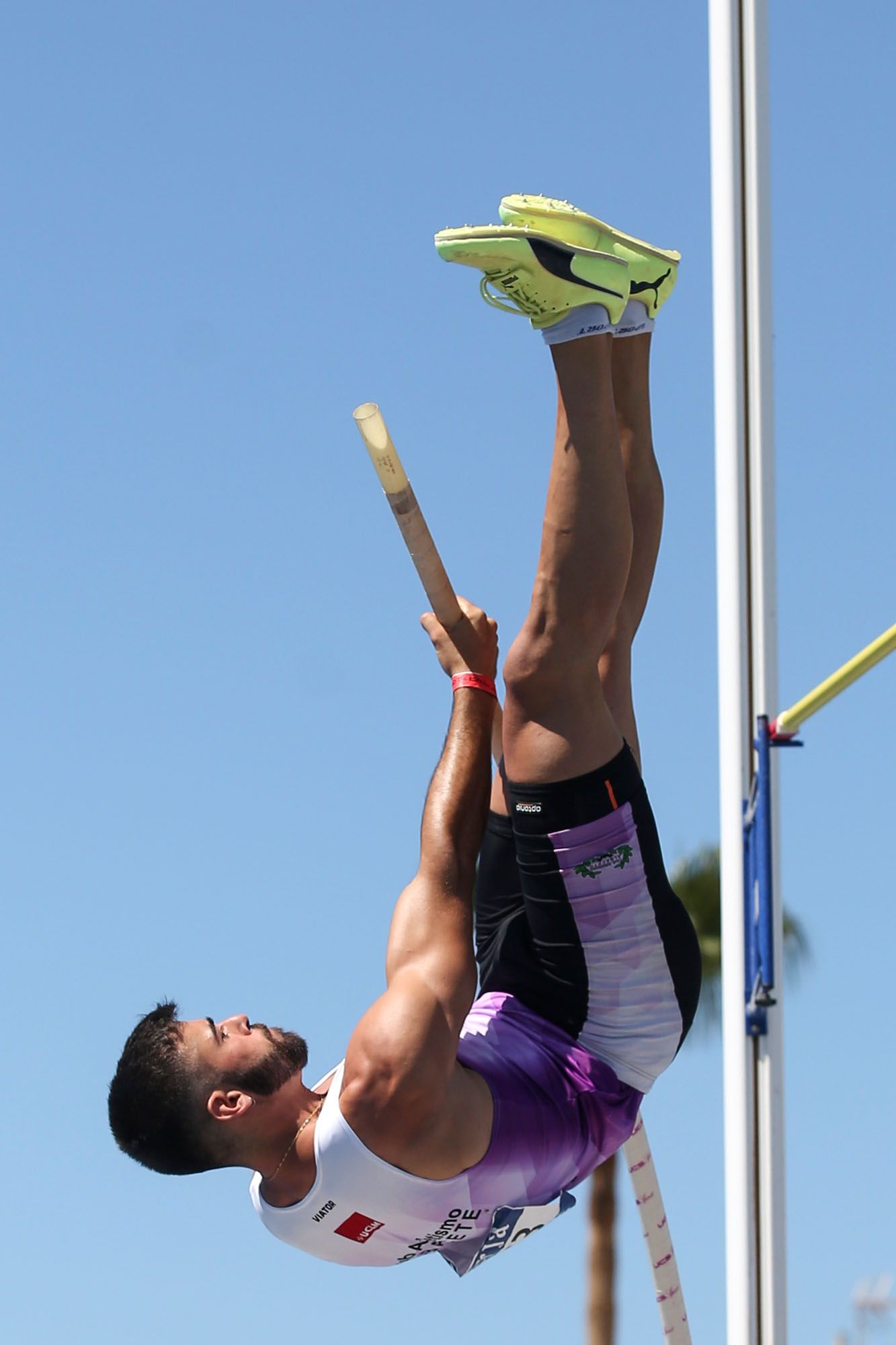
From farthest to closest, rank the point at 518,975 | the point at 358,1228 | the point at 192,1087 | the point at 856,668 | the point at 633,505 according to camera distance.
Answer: the point at 633,505 → the point at 518,975 → the point at 192,1087 → the point at 358,1228 → the point at 856,668

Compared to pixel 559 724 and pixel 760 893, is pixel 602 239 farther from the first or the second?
pixel 760 893

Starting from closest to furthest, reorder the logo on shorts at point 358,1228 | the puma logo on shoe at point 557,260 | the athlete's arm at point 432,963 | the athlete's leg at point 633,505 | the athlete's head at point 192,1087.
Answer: the athlete's arm at point 432,963 → the puma logo on shoe at point 557,260 → the logo on shorts at point 358,1228 → the athlete's head at point 192,1087 → the athlete's leg at point 633,505

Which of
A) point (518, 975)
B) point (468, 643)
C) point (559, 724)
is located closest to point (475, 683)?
point (468, 643)

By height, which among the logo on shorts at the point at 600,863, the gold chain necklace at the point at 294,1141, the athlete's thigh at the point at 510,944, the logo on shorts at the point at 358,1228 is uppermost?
the logo on shorts at the point at 600,863

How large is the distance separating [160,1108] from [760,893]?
1.58 m

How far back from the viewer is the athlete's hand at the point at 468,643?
4719 millimetres

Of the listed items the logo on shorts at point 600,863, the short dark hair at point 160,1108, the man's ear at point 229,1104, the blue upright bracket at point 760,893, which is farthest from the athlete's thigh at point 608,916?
the short dark hair at point 160,1108

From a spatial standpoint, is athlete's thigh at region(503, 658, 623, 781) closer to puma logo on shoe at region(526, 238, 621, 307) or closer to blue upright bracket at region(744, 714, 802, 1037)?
blue upright bracket at region(744, 714, 802, 1037)

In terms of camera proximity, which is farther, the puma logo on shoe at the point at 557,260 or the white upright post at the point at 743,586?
the puma logo on shoe at the point at 557,260

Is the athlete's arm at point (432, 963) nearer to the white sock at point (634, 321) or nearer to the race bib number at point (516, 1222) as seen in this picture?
the race bib number at point (516, 1222)

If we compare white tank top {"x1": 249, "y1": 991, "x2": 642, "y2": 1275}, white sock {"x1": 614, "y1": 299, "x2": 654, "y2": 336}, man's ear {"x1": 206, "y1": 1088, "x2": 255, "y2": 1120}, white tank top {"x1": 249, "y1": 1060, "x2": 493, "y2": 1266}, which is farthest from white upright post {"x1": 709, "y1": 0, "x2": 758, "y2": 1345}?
man's ear {"x1": 206, "y1": 1088, "x2": 255, "y2": 1120}

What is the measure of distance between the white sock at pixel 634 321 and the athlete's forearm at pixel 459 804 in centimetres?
100

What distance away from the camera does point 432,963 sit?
420 centimetres

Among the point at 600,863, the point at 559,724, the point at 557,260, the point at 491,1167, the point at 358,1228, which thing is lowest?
the point at 358,1228
